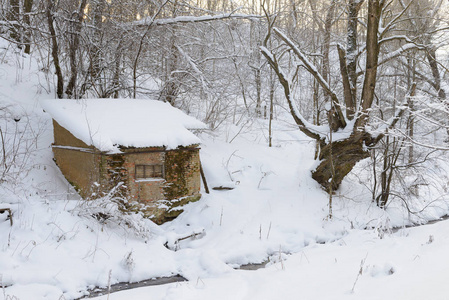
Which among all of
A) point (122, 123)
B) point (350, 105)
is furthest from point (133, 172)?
point (350, 105)

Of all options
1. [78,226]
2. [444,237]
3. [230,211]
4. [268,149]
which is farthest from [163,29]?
[444,237]

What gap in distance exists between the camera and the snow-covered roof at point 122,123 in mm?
8547

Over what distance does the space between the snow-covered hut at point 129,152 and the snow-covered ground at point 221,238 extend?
0.51 m

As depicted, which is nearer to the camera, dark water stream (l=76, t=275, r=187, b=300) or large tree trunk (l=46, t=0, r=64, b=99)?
dark water stream (l=76, t=275, r=187, b=300)

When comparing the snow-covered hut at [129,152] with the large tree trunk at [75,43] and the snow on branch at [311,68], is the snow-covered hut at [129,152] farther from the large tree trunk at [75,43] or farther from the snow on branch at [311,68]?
the snow on branch at [311,68]

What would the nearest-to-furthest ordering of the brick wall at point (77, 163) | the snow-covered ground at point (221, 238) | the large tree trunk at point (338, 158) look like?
the snow-covered ground at point (221, 238) → the brick wall at point (77, 163) → the large tree trunk at point (338, 158)

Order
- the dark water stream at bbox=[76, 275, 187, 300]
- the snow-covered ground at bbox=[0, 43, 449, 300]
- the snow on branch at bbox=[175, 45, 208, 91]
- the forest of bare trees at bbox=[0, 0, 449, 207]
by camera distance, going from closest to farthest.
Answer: the snow-covered ground at bbox=[0, 43, 449, 300] → the dark water stream at bbox=[76, 275, 187, 300] → the forest of bare trees at bbox=[0, 0, 449, 207] → the snow on branch at bbox=[175, 45, 208, 91]

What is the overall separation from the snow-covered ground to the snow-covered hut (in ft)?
1.68

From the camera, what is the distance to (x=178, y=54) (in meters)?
13.3

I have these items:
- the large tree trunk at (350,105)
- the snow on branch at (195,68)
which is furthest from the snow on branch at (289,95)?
the snow on branch at (195,68)

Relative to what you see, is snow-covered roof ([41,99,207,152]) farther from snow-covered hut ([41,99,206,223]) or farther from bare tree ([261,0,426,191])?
bare tree ([261,0,426,191])

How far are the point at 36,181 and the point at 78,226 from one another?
10.2 ft

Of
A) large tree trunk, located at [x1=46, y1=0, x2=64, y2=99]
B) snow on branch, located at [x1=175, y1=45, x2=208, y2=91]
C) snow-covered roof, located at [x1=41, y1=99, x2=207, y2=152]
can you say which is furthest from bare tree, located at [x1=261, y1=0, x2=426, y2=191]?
large tree trunk, located at [x1=46, y1=0, x2=64, y2=99]

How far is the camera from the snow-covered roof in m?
8.55
